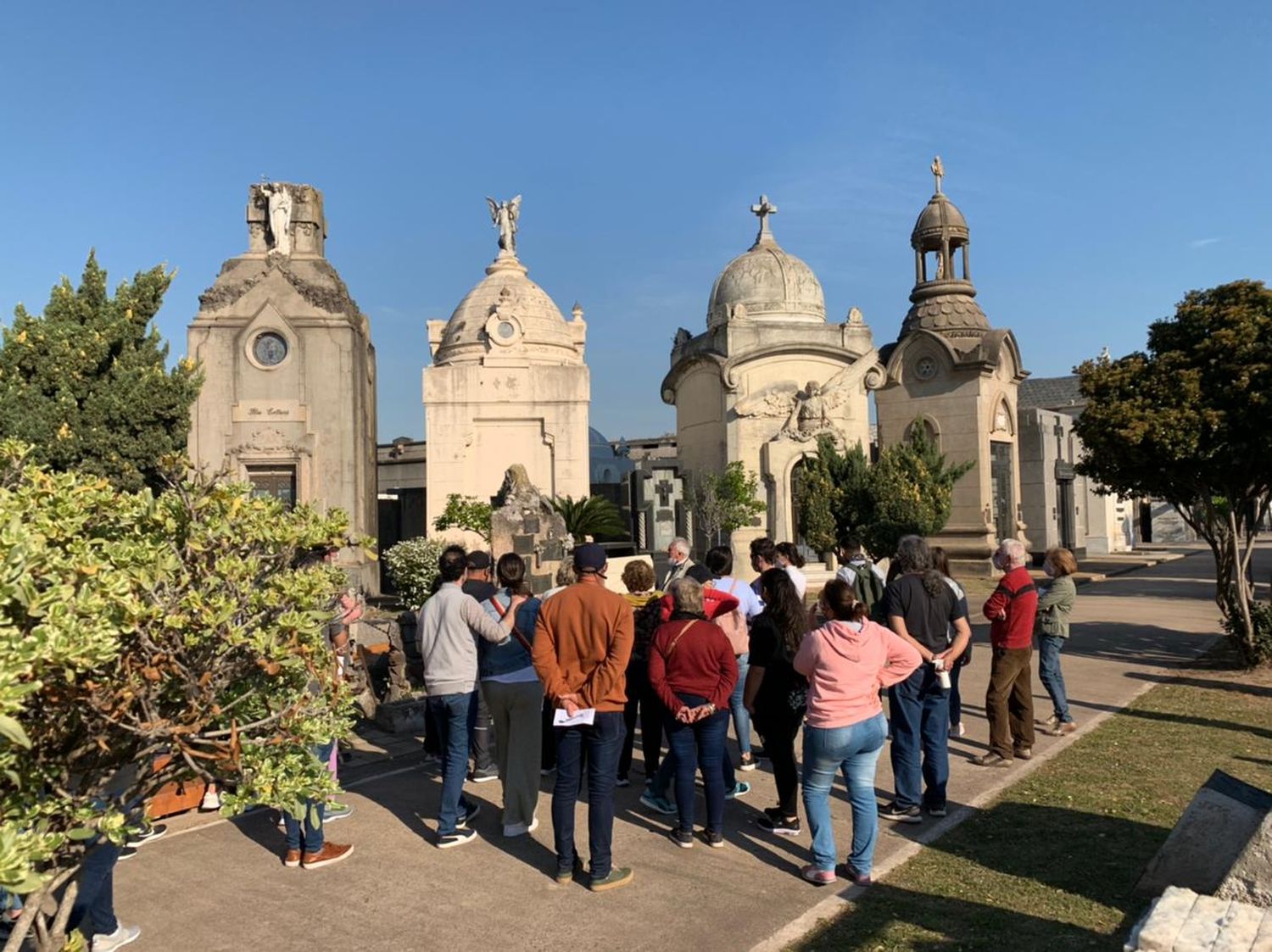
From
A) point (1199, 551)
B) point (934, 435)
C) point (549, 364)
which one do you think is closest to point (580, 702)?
point (549, 364)

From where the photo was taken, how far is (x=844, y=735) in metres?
5.09

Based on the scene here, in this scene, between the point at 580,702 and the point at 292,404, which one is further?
the point at 292,404

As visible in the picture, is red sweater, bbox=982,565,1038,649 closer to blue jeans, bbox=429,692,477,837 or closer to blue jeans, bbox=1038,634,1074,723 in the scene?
blue jeans, bbox=1038,634,1074,723

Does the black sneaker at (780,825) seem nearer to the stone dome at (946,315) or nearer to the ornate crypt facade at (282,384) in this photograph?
the ornate crypt facade at (282,384)

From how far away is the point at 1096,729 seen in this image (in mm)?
8367

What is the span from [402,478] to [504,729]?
99.3 ft

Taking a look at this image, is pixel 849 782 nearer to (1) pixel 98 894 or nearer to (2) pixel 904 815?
(2) pixel 904 815

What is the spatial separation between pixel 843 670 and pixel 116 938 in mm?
3882

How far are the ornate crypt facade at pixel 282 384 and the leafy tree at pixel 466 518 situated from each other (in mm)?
1801

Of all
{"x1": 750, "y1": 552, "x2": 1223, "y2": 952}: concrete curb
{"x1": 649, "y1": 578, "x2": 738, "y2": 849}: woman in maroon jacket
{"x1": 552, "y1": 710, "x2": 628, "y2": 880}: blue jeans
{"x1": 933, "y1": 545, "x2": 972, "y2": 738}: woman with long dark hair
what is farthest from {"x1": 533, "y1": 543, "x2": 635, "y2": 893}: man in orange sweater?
{"x1": 933, "y1": 545, "x2": 972, "y2": 738}: woman with long dark hair

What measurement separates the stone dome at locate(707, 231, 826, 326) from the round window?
13.6 m

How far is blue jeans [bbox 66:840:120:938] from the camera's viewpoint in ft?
13.1

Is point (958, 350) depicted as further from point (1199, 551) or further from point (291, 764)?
point (291, 764)

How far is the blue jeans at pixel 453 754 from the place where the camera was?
18.9 ft
